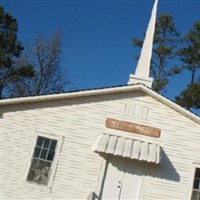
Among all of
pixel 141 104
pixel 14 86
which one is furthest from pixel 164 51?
pixel 141 104

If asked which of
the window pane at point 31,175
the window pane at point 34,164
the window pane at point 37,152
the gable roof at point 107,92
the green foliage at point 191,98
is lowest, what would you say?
the window pane at point 31,175

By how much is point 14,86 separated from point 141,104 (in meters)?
21.8

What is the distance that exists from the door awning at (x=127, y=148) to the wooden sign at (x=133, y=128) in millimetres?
391

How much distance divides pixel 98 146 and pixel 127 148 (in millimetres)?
1085

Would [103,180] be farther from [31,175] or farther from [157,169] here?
[31,175]

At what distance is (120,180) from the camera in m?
16.2

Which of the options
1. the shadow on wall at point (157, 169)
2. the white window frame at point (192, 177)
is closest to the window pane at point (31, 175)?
the shadow on wall at point (157, 169)

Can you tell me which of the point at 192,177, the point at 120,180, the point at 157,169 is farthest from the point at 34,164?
the point at 192,177

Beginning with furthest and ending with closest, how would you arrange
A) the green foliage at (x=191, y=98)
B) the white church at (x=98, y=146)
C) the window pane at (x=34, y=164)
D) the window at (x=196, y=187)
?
the green foliage at (x=191, y=98) → the window at (x=196, y=187) → the window pane at (x=34, y=164) → the white church at (x=98, y=146)

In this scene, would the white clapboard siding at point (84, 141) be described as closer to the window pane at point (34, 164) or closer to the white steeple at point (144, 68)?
the window pane at point (34, 164)

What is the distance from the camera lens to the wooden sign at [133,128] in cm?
1650

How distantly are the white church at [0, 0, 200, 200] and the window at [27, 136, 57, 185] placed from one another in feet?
0.12

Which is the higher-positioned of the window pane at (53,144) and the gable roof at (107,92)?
the gable roof at (107,92)

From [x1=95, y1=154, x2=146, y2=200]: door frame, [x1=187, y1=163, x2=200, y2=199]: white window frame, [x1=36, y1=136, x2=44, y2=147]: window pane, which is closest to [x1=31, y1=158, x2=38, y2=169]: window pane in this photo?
[x1=36, y1=136, x2=44, y2=147]: window pane
